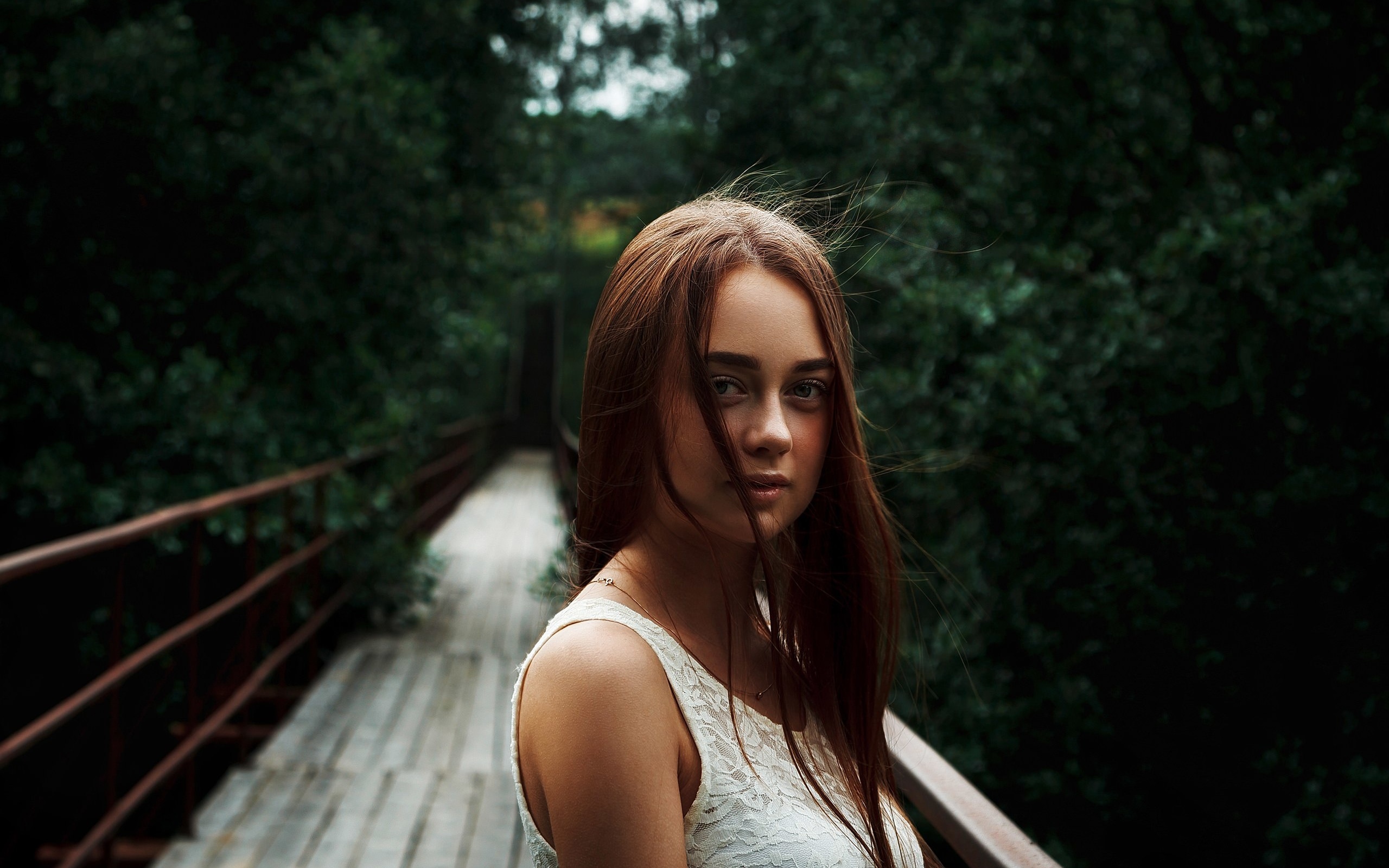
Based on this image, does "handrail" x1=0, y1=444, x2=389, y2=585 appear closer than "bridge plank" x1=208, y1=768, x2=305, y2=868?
Yes

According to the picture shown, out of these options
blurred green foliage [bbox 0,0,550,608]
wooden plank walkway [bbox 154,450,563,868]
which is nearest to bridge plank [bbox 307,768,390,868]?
wooden plank walkway [bbox 154,450,563,868]

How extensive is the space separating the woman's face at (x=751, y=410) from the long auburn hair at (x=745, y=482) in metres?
0.01

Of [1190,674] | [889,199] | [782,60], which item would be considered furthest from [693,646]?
[782,60]

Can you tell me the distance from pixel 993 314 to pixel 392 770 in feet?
9.11

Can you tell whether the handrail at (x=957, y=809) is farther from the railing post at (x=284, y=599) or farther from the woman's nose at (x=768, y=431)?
the railing post at (x=284, y=599)

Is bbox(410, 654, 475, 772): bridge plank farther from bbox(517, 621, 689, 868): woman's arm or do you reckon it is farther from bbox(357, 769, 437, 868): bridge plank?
bbox(517, 621, 689, 868): woman's arm

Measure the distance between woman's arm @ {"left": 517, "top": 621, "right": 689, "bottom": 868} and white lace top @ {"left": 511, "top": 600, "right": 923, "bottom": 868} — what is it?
0.03m

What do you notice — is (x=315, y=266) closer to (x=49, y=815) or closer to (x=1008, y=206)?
(x=49, y=815)

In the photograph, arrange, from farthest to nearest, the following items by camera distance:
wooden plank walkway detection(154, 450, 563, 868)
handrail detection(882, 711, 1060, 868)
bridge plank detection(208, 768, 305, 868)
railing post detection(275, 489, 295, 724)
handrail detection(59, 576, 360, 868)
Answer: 1. railing post detection(275, 489, 295, 724)
2. wooden plank walkway detection(154, 450, 563, 868)
3. bridge plank detection(208, 768, 305, 868)
4. handrail detection(59, 576, 360, 868)
5. handrail detection(882, 711, 1060, 868)

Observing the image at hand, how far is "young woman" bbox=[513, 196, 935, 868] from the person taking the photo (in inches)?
32.8

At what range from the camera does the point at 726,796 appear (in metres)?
0.91

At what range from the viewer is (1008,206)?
4.38 metres

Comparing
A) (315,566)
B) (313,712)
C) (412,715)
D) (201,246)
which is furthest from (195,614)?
(201,246)

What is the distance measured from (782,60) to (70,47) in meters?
4.14
